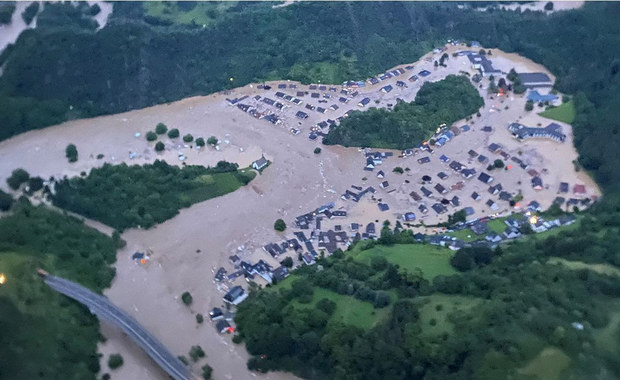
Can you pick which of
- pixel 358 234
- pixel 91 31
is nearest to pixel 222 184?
pixel 358 234

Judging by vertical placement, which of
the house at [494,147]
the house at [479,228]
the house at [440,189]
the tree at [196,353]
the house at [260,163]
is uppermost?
the house at [494,147]

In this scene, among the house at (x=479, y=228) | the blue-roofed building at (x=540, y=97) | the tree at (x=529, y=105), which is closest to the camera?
the house at (x=479, y=228)

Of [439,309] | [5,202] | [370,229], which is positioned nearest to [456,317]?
[439,309]

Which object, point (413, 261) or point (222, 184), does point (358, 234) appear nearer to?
point (413, 261)

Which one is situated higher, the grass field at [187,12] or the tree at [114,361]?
the grass field at [187,12]

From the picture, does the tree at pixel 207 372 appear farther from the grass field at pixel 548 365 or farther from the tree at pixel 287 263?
the grass field at pixel 548 365

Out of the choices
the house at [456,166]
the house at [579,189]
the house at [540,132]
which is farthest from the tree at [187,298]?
the house at [540,132]

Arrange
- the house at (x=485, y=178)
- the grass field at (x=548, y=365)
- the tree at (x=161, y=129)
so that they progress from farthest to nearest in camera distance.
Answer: the tree at (x=161, y=129) → the house at (x=485, y=178) → the grass field at (x=548, y=365)
